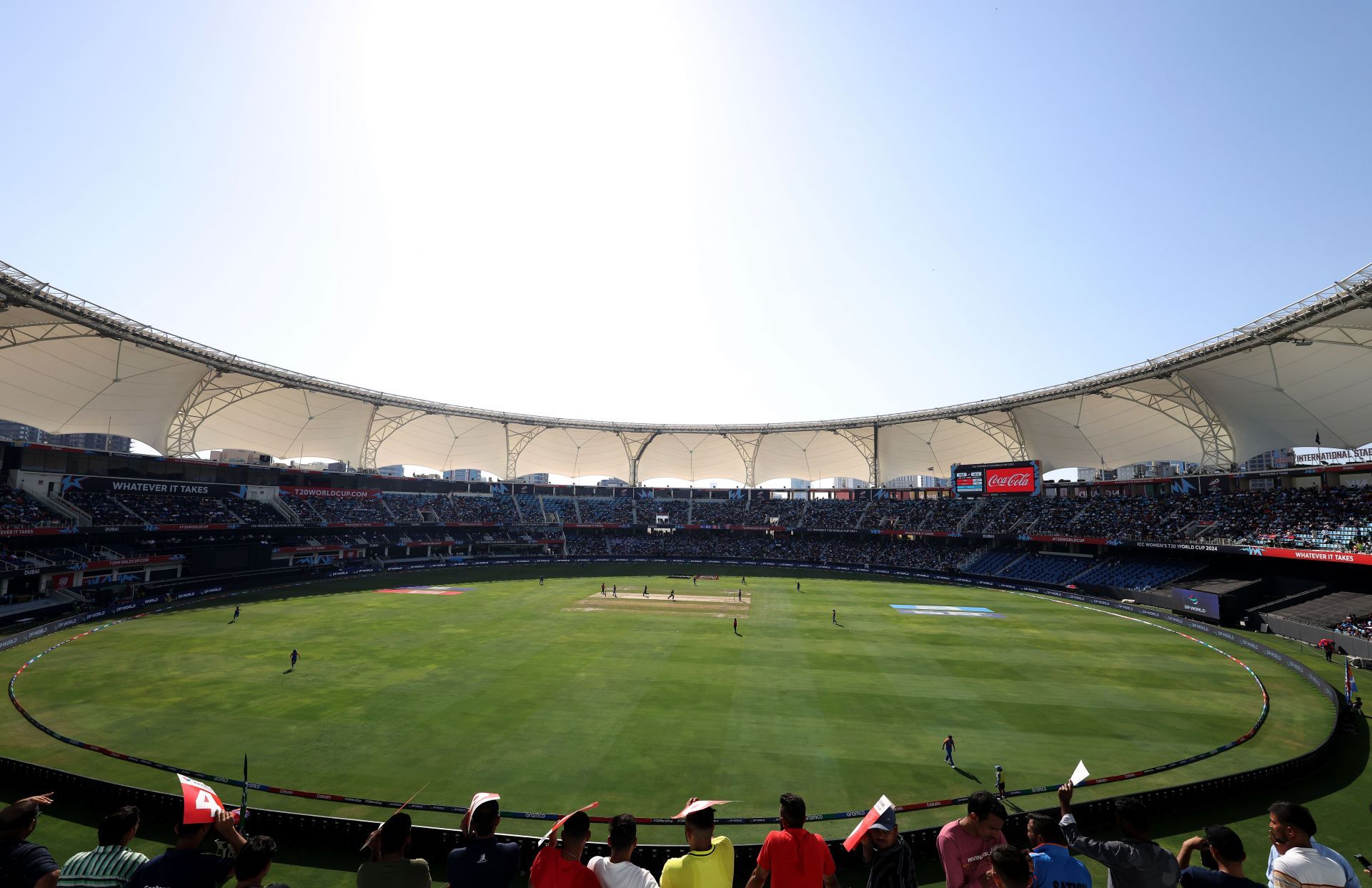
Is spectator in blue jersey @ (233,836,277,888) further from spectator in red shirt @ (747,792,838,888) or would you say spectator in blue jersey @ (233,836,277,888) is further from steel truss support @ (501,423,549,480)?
steel truss support @ (501,423,549,480)

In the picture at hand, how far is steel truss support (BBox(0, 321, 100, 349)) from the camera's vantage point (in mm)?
37250

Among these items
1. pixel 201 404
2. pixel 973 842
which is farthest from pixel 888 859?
pixel 201 404

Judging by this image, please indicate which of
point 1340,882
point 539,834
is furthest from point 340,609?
point 1340,882

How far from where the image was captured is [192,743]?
1817 cm

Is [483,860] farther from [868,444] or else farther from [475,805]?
[868,444]

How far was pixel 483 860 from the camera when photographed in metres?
4.99

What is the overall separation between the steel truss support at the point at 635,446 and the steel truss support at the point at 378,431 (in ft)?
92.8

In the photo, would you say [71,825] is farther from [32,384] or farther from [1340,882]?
[32,384]

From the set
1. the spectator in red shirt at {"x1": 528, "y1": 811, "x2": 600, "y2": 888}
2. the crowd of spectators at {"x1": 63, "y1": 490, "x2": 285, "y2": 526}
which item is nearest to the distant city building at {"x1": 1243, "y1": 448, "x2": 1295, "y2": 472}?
the spectator in red shirt at {"x1": 528, "y1": 811, "x2": 600, "y2": 888}

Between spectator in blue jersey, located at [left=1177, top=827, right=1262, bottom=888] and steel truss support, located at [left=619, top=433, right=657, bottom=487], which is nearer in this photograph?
spectator in blue jersey, located at [left=1177, top=827, right=1262, bottom=888]

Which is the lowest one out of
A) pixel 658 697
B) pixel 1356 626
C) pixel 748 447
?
pixel 658 697

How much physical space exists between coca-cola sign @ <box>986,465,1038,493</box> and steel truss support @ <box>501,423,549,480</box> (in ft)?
189

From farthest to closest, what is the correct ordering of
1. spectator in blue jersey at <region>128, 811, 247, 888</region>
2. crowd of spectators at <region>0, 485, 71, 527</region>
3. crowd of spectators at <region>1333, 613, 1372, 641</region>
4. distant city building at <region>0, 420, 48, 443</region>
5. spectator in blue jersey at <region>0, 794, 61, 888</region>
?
1. distant city building at <region>0, 420, 48, 443</region>
2. crowd of spectators at <region>0, 485, 71, 527</region>
3. crowd of spectators at <region>1333, 613, 1372, 641</region>
4. spectator in blue jersey at <region>128, 811, 247, 888</region>
5. spectator in blue jersey at <region>0, 794, 61, 888</region>

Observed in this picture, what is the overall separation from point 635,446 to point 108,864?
85.4 meters
